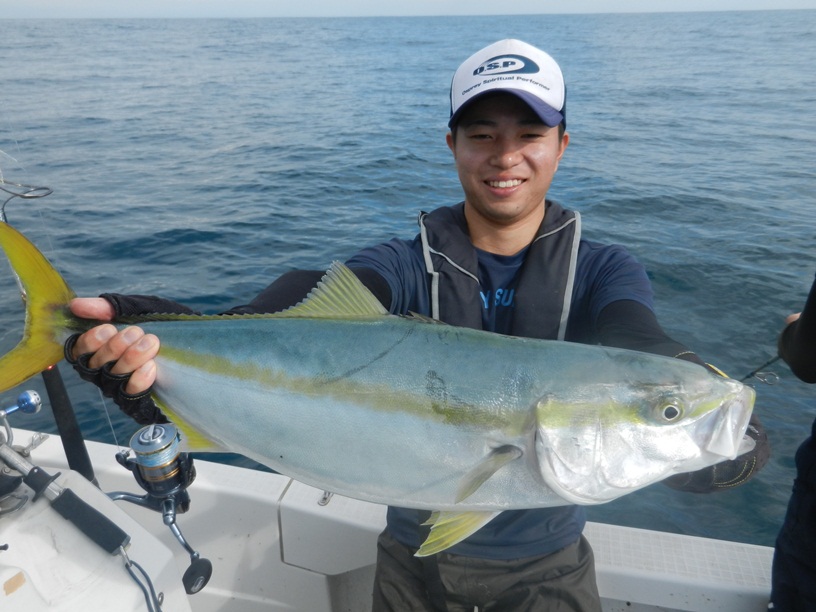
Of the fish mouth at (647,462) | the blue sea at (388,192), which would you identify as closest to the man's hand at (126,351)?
the fish mouth at (647,462)

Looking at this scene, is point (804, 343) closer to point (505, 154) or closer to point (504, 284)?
point (504, 284)

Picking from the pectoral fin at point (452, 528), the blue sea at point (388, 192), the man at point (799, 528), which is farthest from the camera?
the blue sea at point (388, 192)

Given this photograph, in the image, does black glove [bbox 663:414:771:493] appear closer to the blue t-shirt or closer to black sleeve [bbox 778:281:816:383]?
black sleeve [bbox 778:281:816:383]

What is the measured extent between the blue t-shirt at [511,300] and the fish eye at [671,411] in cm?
76

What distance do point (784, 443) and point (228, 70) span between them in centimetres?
3705

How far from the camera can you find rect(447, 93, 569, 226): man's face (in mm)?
2607

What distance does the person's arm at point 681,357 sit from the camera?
1.94 metres

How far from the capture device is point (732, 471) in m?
1.96

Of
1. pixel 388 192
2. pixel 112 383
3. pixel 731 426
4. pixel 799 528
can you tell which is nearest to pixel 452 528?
pixel 731 426

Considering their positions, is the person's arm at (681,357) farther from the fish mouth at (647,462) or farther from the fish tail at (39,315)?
the fish tail at (39,315)

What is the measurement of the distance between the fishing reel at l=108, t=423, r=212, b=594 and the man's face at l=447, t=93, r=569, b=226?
1.73 m

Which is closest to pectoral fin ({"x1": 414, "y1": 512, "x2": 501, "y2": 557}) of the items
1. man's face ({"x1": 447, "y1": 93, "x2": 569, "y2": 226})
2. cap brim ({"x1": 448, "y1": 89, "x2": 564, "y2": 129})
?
man's face ({"x1": 447, "y1": 93, "x2": 569, "y2": 226})

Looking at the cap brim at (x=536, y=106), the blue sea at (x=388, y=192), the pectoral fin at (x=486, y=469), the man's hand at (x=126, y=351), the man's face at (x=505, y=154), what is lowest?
the blue sea at (x=388, y=192)

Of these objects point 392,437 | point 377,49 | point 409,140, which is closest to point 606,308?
point 392,437
